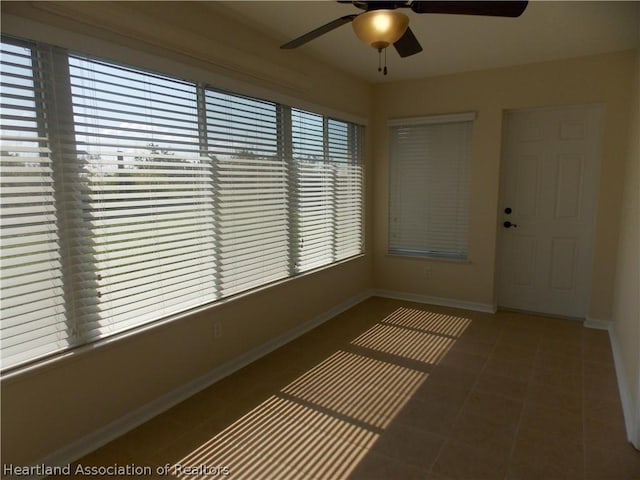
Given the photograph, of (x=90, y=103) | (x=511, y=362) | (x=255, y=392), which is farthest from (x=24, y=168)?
(x=511, y=362)

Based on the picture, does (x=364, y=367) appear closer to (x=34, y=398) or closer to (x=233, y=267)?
(x=233, y=267)

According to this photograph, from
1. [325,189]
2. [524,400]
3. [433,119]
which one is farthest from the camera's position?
[433,119]

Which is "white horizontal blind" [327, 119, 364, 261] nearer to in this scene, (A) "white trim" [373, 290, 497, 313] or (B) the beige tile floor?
(A) "white trim" [373, 290, 497, 313]

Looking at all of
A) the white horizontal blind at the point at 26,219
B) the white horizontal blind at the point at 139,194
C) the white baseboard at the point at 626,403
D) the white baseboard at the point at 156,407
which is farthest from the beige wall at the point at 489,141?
the white horizontal blind at the point at 26,219

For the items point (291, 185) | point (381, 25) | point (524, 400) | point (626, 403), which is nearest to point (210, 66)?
point (291, 185)

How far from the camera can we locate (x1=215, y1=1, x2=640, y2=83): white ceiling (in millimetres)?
2549

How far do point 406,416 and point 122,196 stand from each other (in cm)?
208

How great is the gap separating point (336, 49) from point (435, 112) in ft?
4.69

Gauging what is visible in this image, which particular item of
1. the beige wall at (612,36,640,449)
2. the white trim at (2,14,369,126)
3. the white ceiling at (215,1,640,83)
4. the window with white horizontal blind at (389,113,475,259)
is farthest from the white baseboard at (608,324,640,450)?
the white trim at (2,14,369,126)

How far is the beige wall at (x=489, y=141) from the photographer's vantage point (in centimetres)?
347

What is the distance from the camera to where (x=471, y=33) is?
117 inches

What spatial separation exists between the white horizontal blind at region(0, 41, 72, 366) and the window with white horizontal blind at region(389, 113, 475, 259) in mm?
3530

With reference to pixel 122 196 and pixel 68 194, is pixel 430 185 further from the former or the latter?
pixel 68 194

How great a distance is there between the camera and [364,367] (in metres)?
3.00
